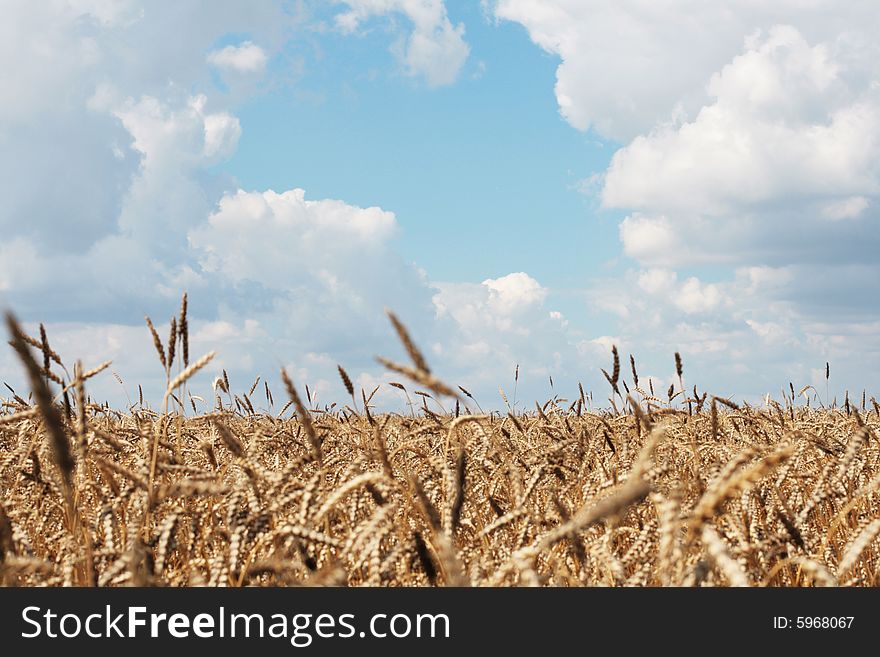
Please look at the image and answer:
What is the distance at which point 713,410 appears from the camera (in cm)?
350

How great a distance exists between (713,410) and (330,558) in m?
1.84
